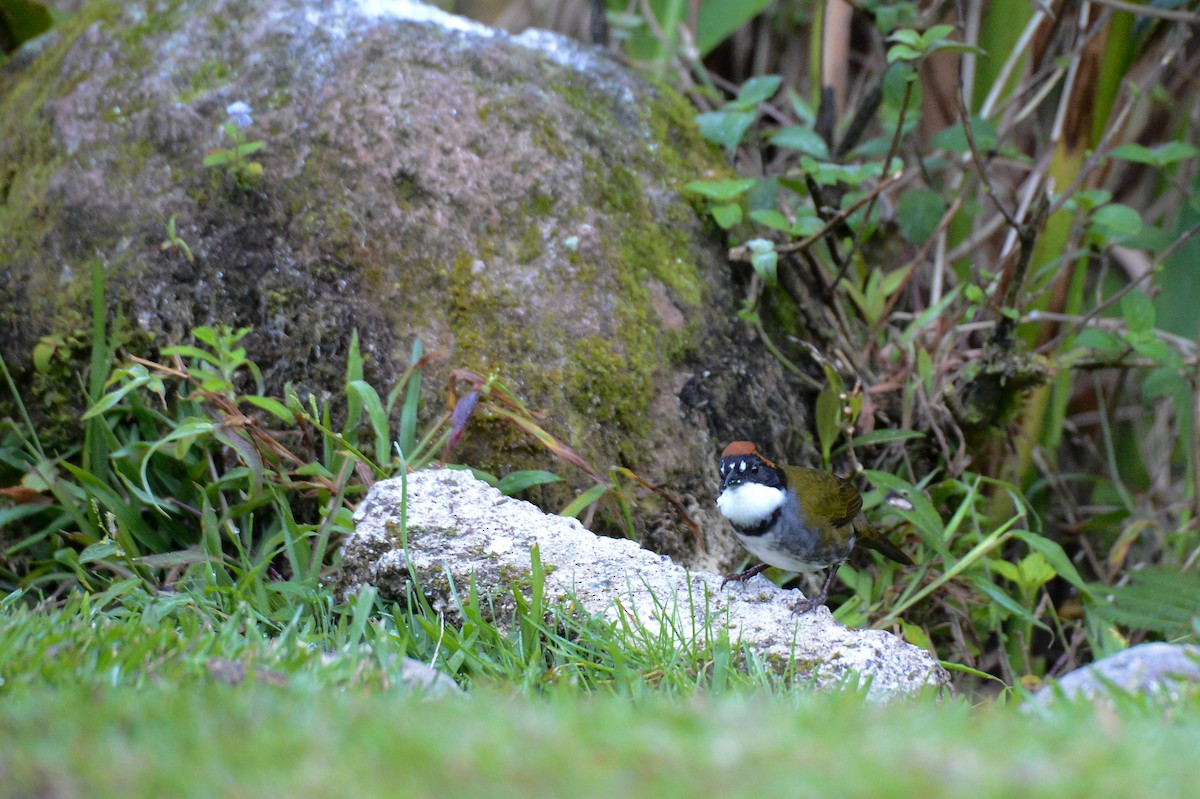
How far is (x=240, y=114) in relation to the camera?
13.2ft

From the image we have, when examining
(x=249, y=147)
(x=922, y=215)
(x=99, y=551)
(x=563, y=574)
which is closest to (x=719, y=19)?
(x=922, y=215)

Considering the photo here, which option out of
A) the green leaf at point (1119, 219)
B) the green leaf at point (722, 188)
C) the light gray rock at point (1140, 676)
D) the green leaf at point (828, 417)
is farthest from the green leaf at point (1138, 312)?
the light gray rock at point (1140, 676)

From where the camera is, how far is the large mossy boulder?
3.83 m

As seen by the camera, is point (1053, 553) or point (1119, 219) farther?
point (1119, 219)

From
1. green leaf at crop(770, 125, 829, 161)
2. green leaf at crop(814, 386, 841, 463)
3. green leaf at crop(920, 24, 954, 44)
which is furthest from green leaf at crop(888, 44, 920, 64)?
green leaf at crop(814, 386, 841, 463)

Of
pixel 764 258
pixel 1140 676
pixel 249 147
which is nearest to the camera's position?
pixel 1140 676

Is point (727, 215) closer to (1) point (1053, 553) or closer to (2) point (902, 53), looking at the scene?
(2) point (902, 53)

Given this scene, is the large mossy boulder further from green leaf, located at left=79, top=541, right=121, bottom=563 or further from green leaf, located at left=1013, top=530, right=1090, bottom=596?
green leaf, located at left=1013, top=530, right=1090, bottom=596

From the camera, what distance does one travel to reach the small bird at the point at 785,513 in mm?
3309

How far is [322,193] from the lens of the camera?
3.96m

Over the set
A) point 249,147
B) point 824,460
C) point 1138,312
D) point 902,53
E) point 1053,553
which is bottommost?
point 1053,553

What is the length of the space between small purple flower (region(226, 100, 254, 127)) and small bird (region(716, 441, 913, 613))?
2286 millimetres

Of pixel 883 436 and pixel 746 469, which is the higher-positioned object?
pixel 746 469

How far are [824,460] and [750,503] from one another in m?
1.01
